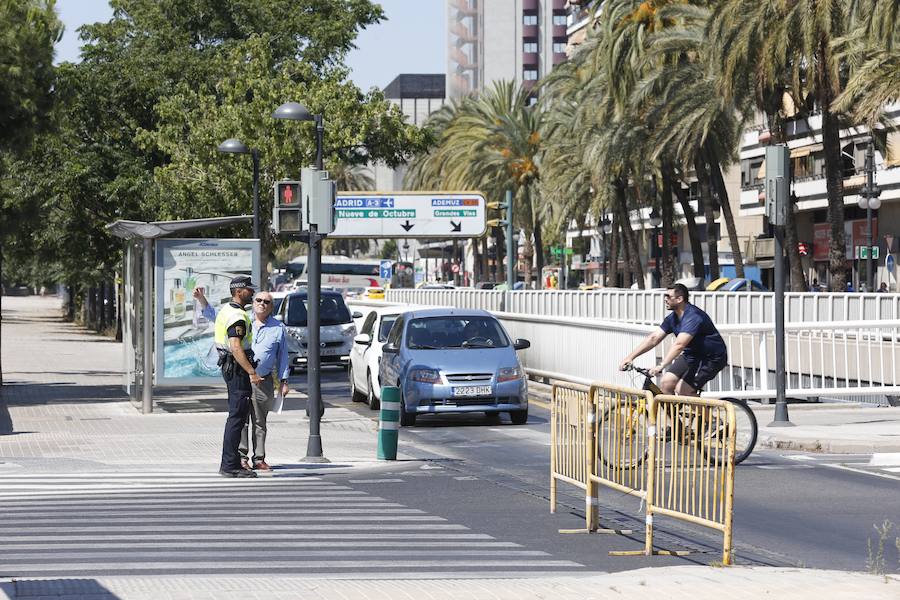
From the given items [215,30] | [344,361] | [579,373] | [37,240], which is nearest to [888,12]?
[579,373]

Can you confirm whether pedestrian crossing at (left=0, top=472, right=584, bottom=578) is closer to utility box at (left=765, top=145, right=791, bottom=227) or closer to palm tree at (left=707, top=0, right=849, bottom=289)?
utility box at (left=765, top=145, right=791, bottom=227)

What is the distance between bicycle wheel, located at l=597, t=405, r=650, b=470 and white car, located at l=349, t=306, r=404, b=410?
1334 centimetres

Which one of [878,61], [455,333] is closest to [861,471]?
[455,333]

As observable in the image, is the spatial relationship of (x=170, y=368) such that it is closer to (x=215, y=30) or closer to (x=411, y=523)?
(x=411, y=523)

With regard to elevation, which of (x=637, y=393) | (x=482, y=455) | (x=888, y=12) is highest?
(x=888, y=12)

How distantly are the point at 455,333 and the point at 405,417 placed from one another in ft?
5.35

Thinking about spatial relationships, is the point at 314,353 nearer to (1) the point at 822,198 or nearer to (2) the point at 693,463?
(2) the point at 693,463

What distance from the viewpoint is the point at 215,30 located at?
47500mm

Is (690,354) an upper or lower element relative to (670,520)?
upper

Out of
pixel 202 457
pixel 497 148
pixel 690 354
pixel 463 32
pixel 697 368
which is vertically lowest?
pixel 202 457

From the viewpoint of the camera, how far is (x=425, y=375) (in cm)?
2116

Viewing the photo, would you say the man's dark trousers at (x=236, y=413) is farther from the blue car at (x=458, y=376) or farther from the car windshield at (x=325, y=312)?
the car windshield at (x=325, y=312)

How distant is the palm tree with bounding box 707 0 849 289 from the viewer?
35.7 metres

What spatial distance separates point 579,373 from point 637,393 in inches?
700
